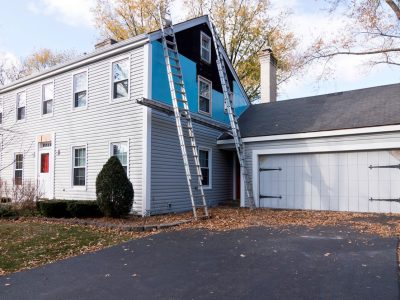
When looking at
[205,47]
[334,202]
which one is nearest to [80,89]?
[205,47]

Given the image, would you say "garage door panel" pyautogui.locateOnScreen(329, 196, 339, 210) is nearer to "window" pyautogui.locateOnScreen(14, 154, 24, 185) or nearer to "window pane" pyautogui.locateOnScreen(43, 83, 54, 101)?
"window pane" pyautogui.locateOnScreen(43, 83, 54, 101)

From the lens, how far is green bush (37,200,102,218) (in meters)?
10.7

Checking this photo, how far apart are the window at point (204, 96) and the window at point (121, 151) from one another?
3.45 meters

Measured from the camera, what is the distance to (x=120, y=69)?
11.9m

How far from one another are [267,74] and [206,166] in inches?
255

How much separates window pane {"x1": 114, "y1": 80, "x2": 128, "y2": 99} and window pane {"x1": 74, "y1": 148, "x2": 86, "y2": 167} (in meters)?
2.55

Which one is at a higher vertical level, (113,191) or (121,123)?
(121,123)

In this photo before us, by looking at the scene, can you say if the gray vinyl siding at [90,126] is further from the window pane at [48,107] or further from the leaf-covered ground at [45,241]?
the leaf-covered ground at [45,241]

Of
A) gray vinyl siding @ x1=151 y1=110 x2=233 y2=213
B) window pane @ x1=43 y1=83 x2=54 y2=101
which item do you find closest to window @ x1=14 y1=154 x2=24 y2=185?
window pane @ x1=43 y1=83 x2=54 y2=101

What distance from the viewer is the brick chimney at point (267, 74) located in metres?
17.2

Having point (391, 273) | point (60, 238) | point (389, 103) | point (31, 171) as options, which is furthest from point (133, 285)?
point (31, 171)

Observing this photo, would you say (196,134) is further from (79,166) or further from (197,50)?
(79,166)

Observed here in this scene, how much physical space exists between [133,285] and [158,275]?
0.49 m

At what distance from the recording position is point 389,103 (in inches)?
469
